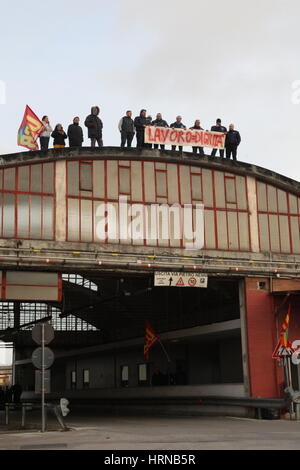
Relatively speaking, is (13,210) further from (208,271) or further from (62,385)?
(62,385)

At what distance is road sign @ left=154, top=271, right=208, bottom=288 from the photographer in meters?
28.9

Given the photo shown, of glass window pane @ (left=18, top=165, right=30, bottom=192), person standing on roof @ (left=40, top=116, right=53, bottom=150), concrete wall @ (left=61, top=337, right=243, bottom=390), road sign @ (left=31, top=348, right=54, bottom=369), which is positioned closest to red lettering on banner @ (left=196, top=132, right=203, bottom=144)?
person standing on roof @ (left=40, top=116, right=53, bottom=150)

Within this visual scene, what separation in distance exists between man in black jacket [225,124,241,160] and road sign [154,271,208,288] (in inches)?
275

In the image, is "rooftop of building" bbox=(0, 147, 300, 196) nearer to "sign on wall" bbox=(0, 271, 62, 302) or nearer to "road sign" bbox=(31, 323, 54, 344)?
"sign on wall" bbox=(0, 271, 62, 302)

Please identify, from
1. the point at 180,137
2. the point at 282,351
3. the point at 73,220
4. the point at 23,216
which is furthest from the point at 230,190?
the point at 23,216

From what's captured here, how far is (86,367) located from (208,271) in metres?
31.5

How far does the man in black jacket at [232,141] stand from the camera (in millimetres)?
33281

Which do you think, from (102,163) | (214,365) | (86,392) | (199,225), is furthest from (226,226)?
(86,392)

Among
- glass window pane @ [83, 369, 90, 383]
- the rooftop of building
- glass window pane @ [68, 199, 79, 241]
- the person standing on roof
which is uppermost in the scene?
the person standing on roof

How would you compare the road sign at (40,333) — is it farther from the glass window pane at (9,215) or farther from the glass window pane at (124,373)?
the glass window pane at (124,373)

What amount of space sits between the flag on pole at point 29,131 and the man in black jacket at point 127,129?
377 cm

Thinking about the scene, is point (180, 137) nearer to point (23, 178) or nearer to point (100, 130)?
point (100, 130)

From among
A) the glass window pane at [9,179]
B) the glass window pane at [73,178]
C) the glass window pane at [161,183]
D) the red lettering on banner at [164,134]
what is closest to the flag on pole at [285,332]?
the glass window pane at [161,183]

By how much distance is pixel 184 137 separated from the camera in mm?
32094
